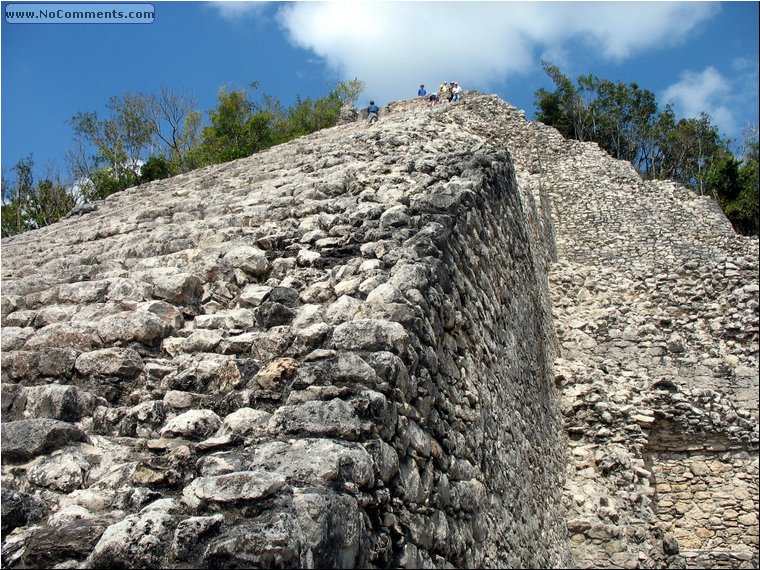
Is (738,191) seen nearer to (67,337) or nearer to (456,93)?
(456,93)

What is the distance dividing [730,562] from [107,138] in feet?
60.9

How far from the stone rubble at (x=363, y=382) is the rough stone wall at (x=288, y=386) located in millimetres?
12

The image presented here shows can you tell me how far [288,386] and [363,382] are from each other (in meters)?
0.31

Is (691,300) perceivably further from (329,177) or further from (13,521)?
(13,521)

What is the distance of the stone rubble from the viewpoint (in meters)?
2.03

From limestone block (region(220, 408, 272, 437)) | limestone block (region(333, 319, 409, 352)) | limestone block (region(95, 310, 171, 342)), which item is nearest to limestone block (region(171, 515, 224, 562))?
limestone block (region(220, 408, 272, 437))

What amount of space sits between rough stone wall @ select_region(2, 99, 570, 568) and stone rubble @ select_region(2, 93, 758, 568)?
12mm

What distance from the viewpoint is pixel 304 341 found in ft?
9.11

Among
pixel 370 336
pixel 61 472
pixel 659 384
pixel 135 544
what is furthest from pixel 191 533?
pixel 659 384

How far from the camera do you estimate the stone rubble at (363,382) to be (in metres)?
2.03

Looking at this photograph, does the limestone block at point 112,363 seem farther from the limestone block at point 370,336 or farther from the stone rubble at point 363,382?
the limestone block at point 370,336

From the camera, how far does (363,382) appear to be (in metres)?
2.46

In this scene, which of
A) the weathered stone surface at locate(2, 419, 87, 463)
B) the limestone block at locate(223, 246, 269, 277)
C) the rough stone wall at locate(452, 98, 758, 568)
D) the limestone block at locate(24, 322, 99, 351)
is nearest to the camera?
the weathered stone surface at locate(2, 419, 87, 463)

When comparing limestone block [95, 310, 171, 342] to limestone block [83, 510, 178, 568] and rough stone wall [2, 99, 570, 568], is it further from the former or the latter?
limestone block [83, 510, 178, 568]
